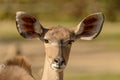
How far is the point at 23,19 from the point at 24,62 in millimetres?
951

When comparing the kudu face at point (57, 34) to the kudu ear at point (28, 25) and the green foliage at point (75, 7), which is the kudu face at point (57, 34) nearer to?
the kudu ear at point (28, 25)

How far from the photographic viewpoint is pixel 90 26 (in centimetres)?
993

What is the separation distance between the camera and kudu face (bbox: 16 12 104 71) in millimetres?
8953

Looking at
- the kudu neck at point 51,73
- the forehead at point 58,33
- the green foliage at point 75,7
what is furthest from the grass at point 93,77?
the kudu neck at point 51,73

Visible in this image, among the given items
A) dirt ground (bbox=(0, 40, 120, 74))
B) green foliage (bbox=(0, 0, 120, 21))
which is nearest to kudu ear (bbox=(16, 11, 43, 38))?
dirt ground (bbox=(0, 40, 120, 74))

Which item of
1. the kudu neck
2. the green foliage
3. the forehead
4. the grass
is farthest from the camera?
Answer: the green foliage

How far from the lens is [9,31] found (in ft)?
137

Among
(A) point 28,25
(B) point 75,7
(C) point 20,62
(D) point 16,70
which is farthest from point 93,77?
(A) point 28,25

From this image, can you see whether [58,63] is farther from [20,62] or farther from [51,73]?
[20,62]

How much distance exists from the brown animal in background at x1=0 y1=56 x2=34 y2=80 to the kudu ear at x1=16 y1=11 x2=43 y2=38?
27.0 inches

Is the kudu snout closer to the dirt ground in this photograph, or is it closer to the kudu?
the kudu

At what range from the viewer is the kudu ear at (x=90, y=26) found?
9.73 metres

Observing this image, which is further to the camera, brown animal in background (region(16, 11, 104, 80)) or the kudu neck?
the kudu neck

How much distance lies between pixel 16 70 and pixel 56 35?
1.16 metres
